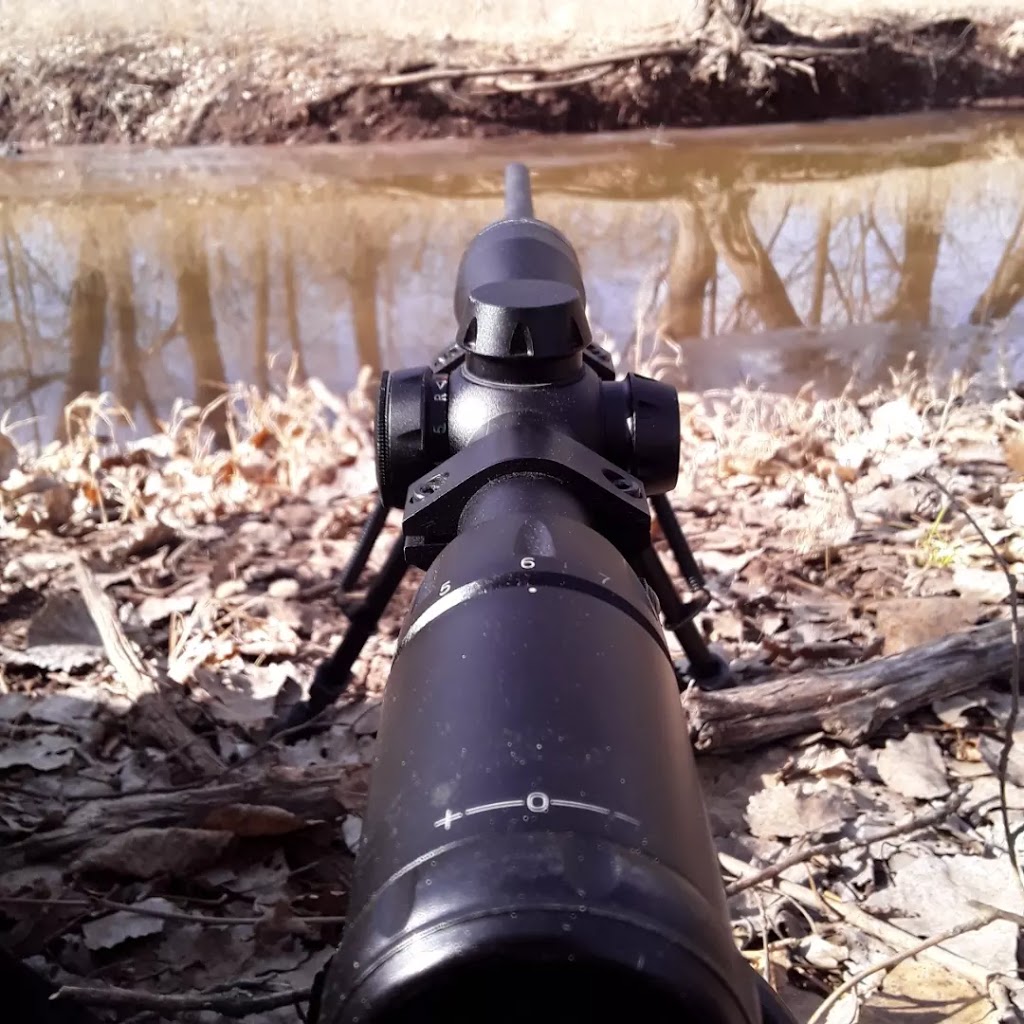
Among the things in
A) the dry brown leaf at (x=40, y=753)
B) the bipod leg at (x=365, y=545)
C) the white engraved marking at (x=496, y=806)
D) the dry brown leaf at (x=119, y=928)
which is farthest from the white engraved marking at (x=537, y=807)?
the dry brown leaf at (x=40, y=753)

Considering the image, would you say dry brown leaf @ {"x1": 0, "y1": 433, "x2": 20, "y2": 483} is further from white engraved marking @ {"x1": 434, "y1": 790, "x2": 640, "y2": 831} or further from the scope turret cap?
white engraved marking @ {"x1": 434, "y1": 790, "x2": 640, "y2": 831}

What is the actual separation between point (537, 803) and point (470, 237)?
25.6 feet

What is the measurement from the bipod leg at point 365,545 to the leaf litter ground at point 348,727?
0.18 meters

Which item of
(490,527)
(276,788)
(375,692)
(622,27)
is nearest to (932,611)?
(375,692)

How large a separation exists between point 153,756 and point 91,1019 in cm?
74

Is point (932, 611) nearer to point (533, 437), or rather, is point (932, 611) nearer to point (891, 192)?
point (533, 437)

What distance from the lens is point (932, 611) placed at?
2.32 meters

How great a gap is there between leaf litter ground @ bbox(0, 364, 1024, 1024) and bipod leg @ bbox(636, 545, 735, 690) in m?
0.11

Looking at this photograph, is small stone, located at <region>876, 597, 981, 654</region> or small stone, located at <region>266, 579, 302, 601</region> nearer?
small stone, located at <region>876, 597, 981, 654</region>

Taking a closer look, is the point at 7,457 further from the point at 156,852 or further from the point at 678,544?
the point at 678,544

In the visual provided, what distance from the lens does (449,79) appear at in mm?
11367

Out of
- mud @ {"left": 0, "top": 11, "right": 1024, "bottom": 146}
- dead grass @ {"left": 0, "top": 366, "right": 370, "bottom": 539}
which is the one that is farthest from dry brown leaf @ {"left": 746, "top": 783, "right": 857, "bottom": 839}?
mud @ {"left": 0, "top": 11, "right": 1024, "bottom": 146}

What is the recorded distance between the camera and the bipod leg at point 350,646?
193cm

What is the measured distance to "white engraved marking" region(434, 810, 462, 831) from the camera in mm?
674
